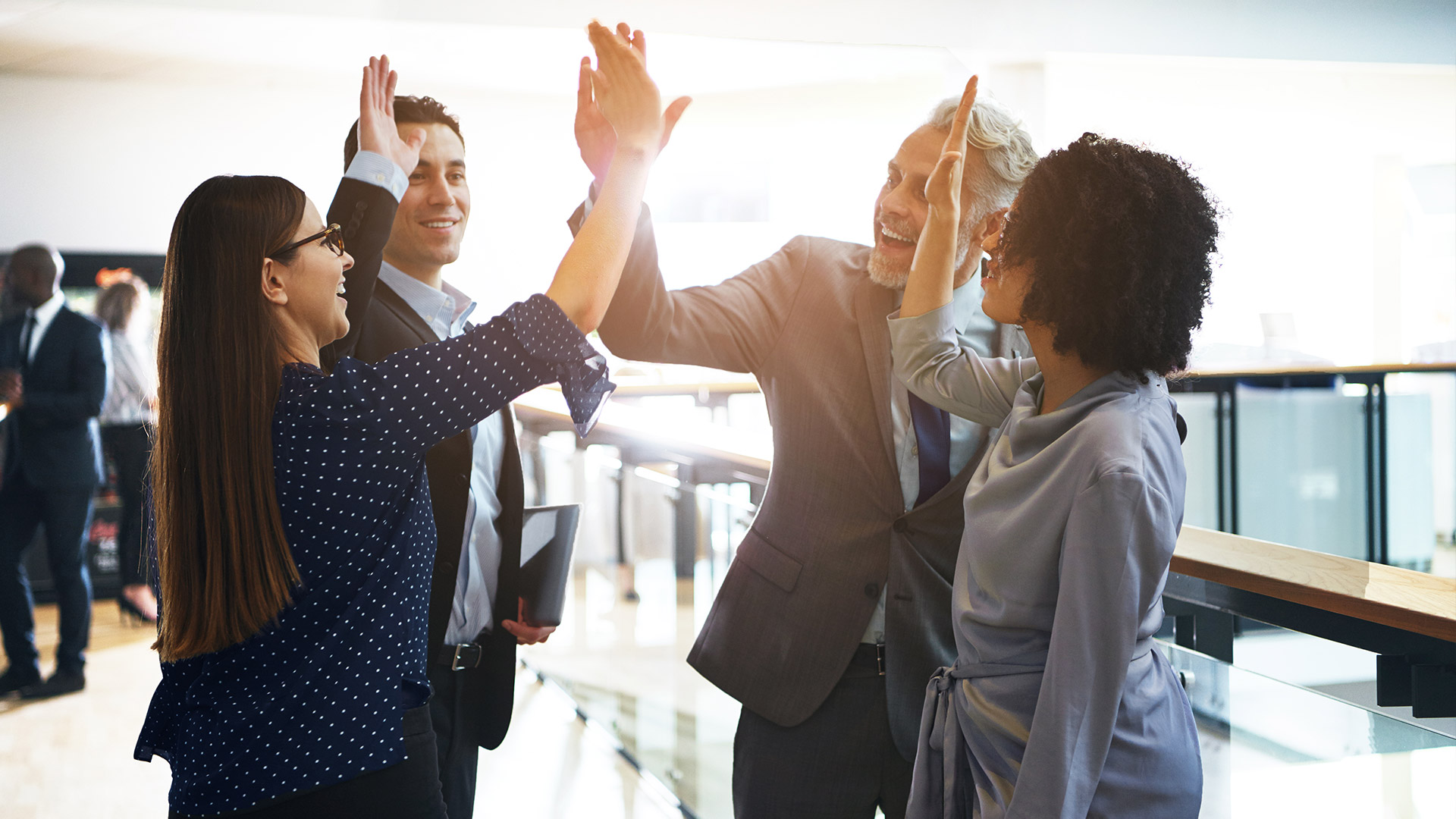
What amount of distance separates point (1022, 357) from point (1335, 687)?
1.69 ft

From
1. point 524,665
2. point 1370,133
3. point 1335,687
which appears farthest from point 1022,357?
point 1370,133

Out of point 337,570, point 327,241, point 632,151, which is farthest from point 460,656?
point 632,151

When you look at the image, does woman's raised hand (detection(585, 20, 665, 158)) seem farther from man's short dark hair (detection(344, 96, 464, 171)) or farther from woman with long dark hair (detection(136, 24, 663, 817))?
man's short dark hair (detection(344, 96, 464, 171))

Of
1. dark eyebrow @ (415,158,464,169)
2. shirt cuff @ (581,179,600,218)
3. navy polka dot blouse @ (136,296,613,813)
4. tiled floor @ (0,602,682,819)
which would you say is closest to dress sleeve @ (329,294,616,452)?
navy polka dot blouse @ (136,296,613,813)

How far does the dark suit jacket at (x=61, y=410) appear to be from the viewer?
4020mm

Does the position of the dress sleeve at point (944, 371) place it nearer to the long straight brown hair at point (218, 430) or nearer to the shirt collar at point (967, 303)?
the shirt collar at point (967, 303)

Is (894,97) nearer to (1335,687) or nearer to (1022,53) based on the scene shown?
(1022,53)

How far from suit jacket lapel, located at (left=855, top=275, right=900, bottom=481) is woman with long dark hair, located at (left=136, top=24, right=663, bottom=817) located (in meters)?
0.43

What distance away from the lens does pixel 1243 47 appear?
641 cm

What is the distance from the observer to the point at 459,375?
0.95m

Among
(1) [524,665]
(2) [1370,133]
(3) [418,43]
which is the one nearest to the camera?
(1) [524,665]

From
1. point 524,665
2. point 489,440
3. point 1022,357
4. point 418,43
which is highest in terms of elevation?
point 418,43

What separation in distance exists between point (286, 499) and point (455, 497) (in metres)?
0.53

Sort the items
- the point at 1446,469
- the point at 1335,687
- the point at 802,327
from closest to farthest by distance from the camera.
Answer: the point at 1335,687, the point at 802,327, the point at 1446,469
